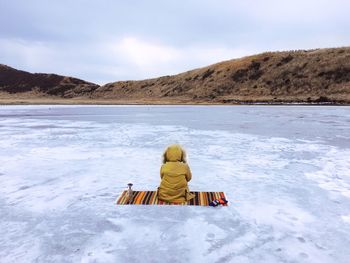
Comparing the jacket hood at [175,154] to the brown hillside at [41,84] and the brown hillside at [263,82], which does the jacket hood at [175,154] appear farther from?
the brown hillside at [41,84]

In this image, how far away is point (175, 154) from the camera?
19.5 ft

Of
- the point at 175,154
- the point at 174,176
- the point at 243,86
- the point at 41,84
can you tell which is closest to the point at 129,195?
the point at 174,176

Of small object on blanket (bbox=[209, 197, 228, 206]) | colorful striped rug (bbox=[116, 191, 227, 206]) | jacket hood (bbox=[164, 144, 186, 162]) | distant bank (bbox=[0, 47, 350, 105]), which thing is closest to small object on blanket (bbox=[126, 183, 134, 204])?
colorful striped rug (bbox=[116, 191, 227, 206])

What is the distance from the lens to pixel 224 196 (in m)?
6.40

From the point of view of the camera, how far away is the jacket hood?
19.5ft

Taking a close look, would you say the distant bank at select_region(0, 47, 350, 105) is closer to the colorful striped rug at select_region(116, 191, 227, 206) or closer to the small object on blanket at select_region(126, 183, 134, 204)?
the colorful striped rug at select_region(116, 191, 227, 206)

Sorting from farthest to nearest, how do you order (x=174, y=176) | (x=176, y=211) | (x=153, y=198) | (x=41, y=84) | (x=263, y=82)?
1. (x=41, y=84)
2. (x=263, y=82)
3. (x=153, y=198)
4. (x=174, y=176)
5. (x=176, y=211)

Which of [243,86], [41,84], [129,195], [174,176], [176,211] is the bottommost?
[176,211]

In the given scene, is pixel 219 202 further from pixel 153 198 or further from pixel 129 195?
pixel 129 195

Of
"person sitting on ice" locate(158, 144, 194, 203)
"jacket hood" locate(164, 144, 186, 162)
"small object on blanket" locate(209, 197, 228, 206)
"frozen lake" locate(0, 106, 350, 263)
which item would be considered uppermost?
"jacket hood" locate(164, 144, 186, 162)

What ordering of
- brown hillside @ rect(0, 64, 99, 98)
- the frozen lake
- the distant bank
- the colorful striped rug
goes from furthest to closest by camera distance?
brown hillside @ rect(0, 64, 99, 98)
the distant bank
the colorful striped rug
the frozen lake

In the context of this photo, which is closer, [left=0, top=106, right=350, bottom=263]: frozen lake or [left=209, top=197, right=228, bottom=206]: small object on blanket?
[left=0, top=106, right=350, bottom=263]: frozen lake

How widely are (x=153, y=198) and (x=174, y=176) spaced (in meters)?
0.66

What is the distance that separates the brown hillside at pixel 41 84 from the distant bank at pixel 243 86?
32 cm
